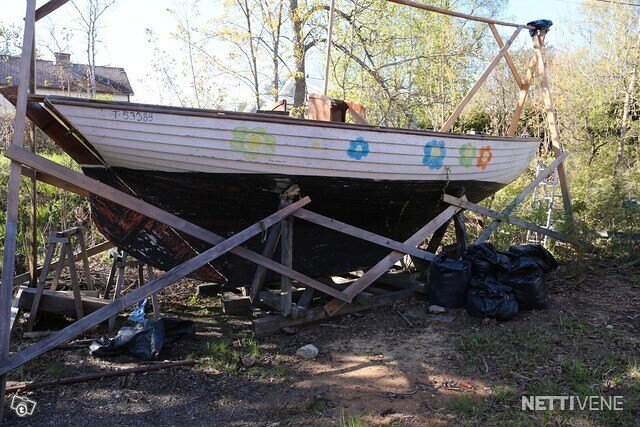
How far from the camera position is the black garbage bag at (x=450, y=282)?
15.9 ft

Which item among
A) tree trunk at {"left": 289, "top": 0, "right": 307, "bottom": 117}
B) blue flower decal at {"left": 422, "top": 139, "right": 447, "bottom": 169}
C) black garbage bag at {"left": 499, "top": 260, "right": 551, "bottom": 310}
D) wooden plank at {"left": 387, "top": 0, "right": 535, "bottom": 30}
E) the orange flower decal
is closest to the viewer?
black garbage bag at {"left": 499, "top": 260, "right": 551, "bottom": 310}

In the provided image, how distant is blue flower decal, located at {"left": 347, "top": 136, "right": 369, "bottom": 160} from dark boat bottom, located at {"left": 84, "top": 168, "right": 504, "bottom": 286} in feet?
0.89

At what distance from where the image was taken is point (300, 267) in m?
5.16

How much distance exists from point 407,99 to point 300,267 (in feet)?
25.6

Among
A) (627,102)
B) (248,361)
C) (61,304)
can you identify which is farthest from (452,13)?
(627,102)

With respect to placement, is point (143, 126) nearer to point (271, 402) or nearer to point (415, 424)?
point (271, 402)

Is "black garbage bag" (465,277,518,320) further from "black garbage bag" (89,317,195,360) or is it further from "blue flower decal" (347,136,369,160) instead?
"black garbage bag" (89,317,195,360)

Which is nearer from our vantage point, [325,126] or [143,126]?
[143,126]

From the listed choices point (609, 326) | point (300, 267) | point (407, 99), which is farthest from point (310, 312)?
point (407, 99)

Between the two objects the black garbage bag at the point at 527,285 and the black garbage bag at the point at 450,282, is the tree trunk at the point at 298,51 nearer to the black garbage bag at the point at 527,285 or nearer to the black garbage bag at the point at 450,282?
the black garbage bag at the point at 450,282

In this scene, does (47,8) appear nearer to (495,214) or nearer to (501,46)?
(495,214)

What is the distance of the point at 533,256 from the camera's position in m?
5.39

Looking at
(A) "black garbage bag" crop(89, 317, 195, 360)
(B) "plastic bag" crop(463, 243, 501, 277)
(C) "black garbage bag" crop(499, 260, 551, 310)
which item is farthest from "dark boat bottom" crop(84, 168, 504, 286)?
(C) "black garbage bag" crop(499, 260, 551, 310)

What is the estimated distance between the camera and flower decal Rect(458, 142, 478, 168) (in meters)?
5.39
